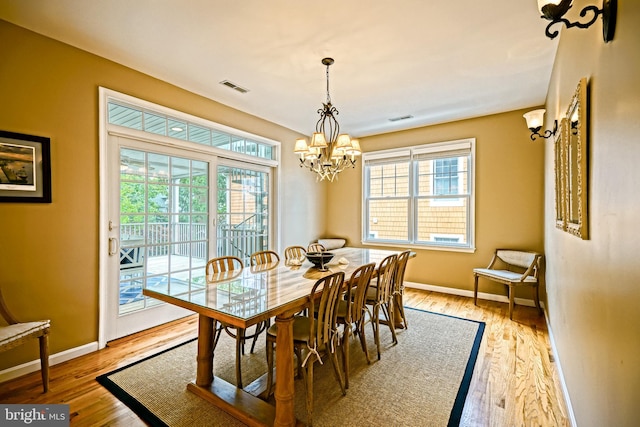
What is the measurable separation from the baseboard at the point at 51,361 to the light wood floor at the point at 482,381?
0.05 meters

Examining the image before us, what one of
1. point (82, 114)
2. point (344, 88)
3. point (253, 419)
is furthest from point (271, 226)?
point (253, 419)

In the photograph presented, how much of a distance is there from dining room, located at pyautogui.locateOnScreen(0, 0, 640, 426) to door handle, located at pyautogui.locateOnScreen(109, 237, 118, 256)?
2 centimetres

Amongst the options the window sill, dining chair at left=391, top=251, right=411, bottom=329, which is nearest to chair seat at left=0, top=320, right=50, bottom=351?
dining chair at left=391, top=251, right=411, bottom=329

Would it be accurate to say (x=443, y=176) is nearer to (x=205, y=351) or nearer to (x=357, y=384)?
(x=357, y=384)

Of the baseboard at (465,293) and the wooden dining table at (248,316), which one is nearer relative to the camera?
the wooden dining table at (248,316)

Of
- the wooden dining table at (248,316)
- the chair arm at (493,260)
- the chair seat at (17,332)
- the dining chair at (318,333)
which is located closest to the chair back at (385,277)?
the wooden dining table at (248,316)

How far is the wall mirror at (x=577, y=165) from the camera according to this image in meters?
1.50

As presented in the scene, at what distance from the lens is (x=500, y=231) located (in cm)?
433

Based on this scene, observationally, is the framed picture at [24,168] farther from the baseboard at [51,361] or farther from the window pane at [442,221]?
the window pane at [442,221]

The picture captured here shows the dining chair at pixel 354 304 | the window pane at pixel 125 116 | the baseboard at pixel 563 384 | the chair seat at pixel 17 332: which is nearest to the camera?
the baseboard at pixel 563 384

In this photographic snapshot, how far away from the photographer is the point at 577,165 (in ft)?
5.43

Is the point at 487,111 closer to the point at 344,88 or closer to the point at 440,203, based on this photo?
the point at 440,203

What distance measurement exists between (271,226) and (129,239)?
210 centimetres

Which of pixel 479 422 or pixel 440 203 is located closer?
pixel 479 422
